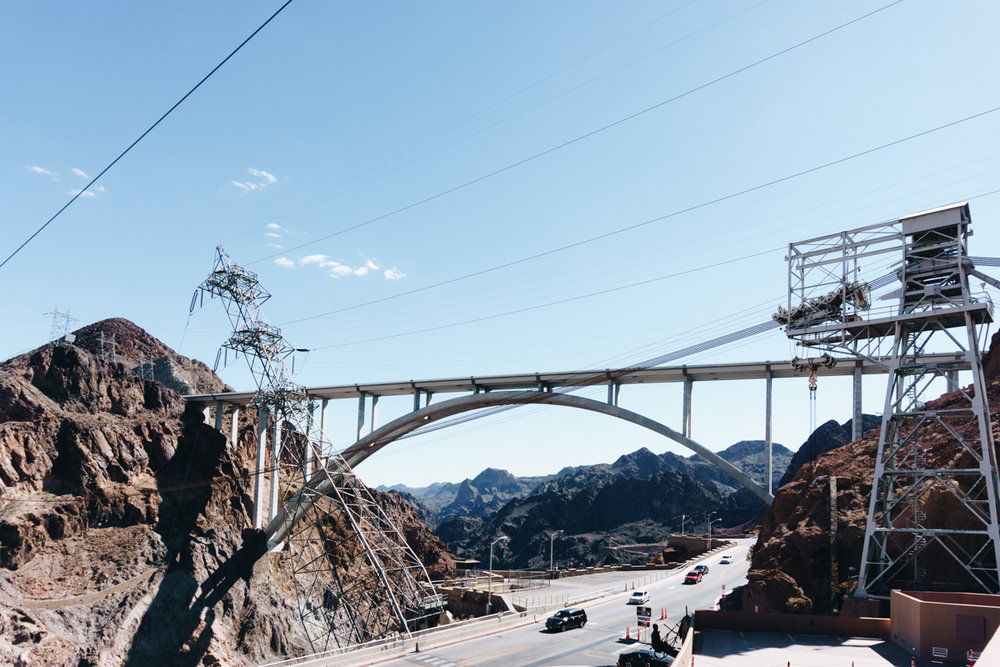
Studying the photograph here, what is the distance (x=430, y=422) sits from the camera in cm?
5716

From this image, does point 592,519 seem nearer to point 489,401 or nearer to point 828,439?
point 828,439

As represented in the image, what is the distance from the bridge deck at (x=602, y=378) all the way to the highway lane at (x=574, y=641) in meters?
14.0

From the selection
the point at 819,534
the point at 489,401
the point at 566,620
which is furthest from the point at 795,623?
the point at 489,401

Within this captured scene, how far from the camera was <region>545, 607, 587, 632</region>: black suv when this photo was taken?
34906mm

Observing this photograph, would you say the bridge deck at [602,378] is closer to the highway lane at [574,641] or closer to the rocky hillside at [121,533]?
the rocky hillside at [121,533]

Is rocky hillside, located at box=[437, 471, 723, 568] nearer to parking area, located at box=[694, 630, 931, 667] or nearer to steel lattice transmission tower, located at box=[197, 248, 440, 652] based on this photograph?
steel lattice transmission tower, located at box=[197, 248, 440, 652]

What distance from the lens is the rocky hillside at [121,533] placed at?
46656mm


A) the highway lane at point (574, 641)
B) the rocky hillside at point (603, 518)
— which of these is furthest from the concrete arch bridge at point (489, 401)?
the rocky hillside at point (603, 518)

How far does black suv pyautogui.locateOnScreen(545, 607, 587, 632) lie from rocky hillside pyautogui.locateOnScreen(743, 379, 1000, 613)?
8.72 m

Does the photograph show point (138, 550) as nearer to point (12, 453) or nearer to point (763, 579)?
point (12, 453)

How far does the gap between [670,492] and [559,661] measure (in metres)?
158


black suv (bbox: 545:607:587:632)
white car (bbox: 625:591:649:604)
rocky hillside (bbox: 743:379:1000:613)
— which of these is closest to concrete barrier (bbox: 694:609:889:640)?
rocky hillside (bbox: 743:379:1000:613)

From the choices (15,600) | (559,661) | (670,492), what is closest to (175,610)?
(15,600)

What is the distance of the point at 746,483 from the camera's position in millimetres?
40062
